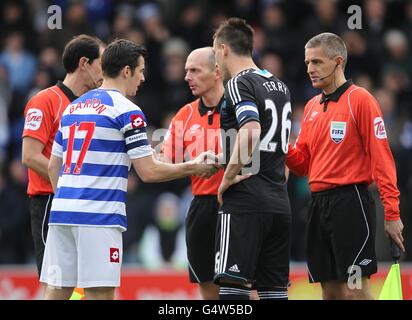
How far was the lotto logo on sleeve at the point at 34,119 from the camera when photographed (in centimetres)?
829

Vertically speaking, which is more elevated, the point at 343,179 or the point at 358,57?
the point at 358,57

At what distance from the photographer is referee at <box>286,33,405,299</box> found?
7.84 meters

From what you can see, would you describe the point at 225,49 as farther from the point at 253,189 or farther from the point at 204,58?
the point at 253,189

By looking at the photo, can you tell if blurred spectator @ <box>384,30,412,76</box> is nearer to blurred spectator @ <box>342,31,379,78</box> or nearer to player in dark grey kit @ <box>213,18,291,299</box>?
blurred spectator @ <box>342,31,379,78</box>

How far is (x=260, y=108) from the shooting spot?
7.62m

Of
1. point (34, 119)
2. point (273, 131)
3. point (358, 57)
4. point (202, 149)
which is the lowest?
point (202, 149)

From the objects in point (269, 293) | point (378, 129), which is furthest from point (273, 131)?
point (269, 293)

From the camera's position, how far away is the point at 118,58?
734 cm

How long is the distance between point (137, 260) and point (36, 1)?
232 inches

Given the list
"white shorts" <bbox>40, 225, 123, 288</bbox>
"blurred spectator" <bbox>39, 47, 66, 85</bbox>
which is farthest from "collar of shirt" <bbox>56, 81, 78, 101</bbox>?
"blurred spectator" <bbox>39, 47, 66, 85</bbox>

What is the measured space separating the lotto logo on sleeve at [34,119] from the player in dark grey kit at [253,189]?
163 cm

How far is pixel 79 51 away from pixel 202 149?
1.45m

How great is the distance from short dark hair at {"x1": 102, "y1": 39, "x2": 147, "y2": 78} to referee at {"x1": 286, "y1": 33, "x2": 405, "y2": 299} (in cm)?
167
